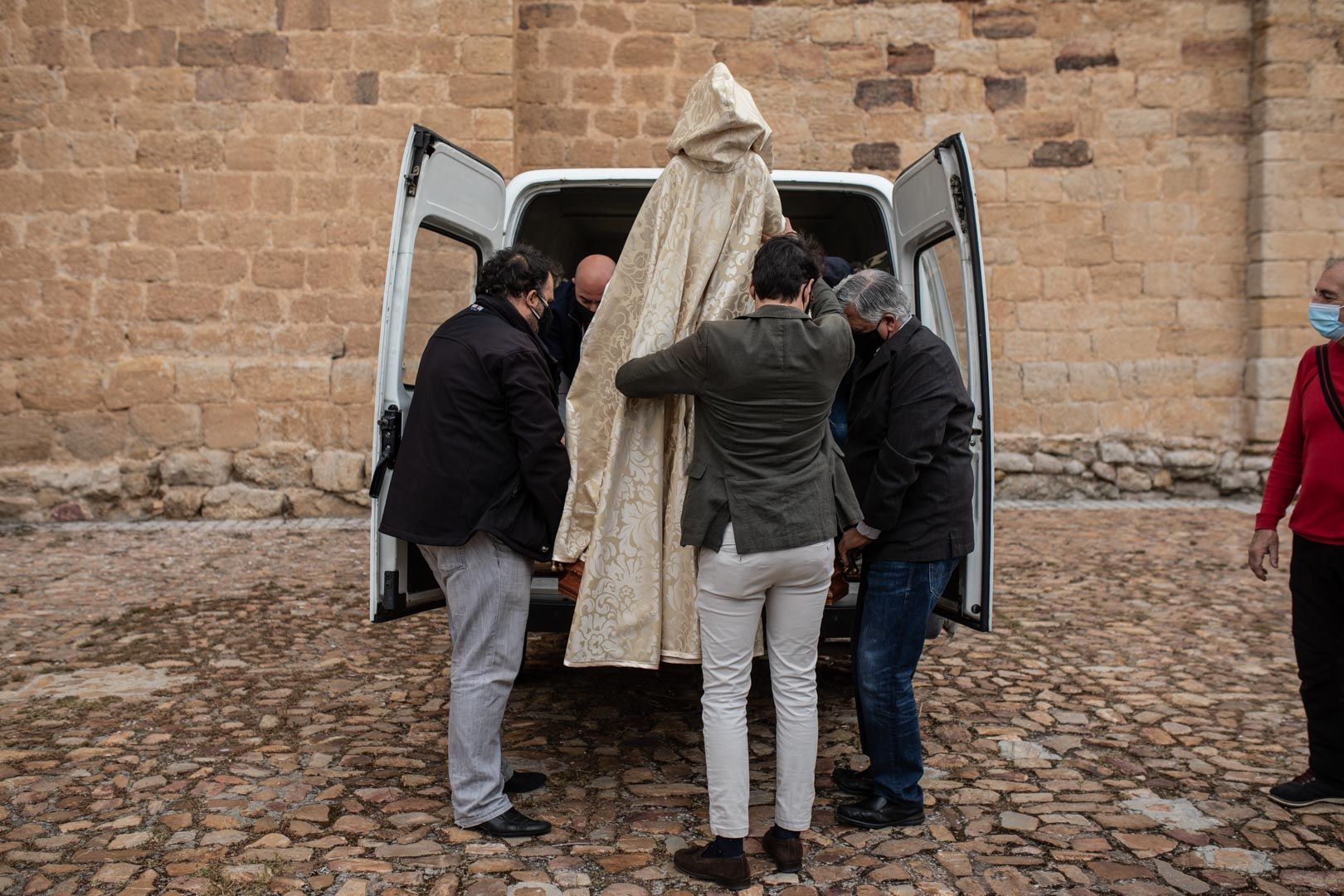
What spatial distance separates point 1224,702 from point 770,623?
2.46 metres

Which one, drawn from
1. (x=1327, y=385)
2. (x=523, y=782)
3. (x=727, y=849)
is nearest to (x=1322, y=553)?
(x=1327, y=385)

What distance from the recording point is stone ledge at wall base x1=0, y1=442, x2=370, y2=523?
8.54 m

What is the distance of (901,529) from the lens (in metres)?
3.21

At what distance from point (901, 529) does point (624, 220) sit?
3076mm

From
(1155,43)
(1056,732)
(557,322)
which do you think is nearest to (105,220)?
(557,322)

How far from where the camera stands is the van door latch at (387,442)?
344 cm

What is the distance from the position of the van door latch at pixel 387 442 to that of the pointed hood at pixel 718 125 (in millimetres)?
1239

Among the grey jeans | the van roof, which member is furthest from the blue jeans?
the van roof

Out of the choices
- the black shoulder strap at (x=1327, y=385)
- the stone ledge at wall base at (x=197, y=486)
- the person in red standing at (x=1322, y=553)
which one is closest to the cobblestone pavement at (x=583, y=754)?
the person in red standing at (x=1322, y=553)

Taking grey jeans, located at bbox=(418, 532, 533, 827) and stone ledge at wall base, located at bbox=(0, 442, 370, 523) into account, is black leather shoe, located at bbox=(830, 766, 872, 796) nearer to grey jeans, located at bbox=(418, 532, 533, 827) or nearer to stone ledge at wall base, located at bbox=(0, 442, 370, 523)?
grey jeans, located at bbox=(418, 532, 533, 827)

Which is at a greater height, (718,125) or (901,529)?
(718,125)

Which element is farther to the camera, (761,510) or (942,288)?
(942,288)

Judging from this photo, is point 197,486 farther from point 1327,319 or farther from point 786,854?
point 1327,319

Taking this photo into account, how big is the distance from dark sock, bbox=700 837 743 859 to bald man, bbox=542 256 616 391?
196 centimetres
